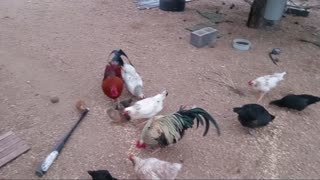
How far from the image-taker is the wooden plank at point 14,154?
10.0ft

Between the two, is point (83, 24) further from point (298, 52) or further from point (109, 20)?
point (298, 52)

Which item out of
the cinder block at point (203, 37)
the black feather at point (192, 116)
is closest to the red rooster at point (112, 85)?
the black feather at point (192, 116)

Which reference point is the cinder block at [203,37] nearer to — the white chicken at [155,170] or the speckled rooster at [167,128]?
the speckled rooster at [167,128]

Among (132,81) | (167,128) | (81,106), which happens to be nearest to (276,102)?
(167,128)

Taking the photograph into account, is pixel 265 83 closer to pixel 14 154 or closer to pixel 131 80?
pixel 131 80

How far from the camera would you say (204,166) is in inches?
124

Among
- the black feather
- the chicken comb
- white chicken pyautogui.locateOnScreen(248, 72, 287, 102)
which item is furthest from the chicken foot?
white chicken pyautogui.locateOnScreen(248, 72, 287, 102)

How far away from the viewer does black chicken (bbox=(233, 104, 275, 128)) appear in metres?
3.42

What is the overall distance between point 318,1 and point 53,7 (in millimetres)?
6226

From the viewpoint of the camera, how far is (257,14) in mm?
6090

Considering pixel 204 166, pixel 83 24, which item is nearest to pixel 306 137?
pixel 204 166

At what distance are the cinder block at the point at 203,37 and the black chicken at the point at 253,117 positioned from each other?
2.06 metres

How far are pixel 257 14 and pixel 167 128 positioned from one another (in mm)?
3892

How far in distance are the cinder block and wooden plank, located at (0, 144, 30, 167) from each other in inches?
124
